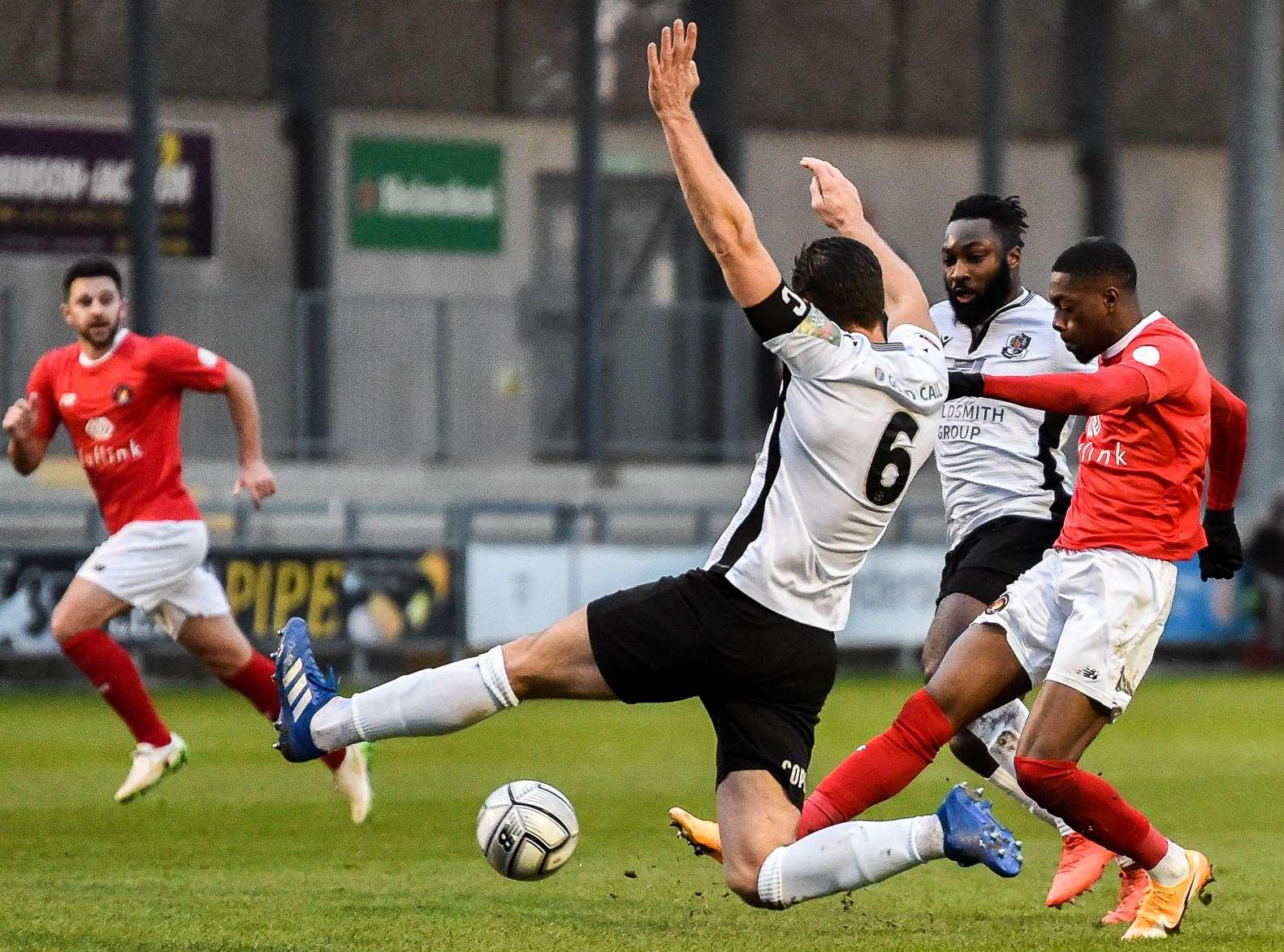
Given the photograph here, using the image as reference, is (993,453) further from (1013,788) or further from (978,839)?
(978,839)

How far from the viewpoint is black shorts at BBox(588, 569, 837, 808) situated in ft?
21.0

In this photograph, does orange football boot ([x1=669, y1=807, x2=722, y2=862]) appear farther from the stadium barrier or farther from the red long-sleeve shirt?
the stadium barrier

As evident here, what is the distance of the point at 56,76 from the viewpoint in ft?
81.9

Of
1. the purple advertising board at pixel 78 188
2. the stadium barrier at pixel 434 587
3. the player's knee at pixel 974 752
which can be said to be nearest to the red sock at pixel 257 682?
the player's knee at pixel 974 752

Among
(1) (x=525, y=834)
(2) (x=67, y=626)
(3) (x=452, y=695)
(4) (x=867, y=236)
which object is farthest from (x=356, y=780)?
(4) (x=867, y=236)

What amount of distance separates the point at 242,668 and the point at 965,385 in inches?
181

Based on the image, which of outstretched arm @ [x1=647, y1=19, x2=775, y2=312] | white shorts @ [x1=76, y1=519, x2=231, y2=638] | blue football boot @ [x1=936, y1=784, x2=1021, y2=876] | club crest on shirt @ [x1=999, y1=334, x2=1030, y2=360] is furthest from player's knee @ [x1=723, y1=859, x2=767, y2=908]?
white shorts @ [x1=76, y1=519, x2=231, y2=638]

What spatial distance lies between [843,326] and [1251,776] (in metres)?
6.73

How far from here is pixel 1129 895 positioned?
297 inches

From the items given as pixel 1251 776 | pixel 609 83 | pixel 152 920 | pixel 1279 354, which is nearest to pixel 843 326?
pixel 152 920

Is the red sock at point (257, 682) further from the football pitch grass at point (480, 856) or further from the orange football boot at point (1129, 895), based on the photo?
the orange football boot at point (1129, 895)

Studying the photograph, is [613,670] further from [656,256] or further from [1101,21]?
[1101,21]

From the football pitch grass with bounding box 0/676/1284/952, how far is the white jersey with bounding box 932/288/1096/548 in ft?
4.59

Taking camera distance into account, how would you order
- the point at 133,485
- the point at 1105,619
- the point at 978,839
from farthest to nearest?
the point at 133,485 < the point at 1105,619 < the point at 978,839
